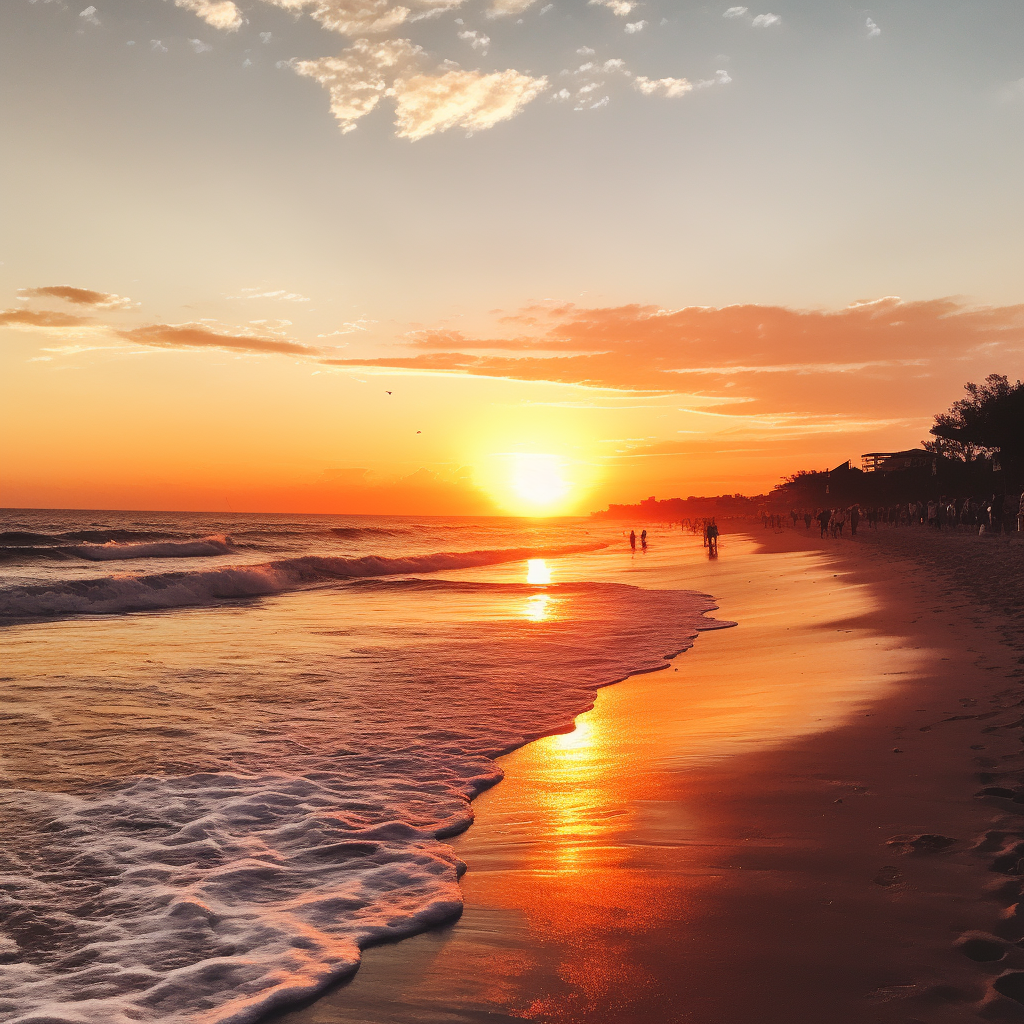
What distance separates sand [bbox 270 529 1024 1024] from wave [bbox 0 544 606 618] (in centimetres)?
1981

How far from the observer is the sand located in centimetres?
320

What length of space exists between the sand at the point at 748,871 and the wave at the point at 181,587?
1981 cm

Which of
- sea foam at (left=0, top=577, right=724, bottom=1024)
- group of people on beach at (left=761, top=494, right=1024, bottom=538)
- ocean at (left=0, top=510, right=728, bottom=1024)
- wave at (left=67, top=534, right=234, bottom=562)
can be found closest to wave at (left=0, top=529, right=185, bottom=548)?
wave at (left=67, top=534, right=234, bottom=562)

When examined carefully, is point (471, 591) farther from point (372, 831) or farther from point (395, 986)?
point (395, 986)

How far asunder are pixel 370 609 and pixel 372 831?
1559 cm

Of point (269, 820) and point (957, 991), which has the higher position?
point (957, 991)

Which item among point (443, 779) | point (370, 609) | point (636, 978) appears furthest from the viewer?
point (370, 609)

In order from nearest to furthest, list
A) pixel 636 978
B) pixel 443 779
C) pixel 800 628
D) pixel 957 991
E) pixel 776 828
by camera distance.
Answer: pixel 957 991 → pixel 636 978 → pixel 776 828 → pixel 443 779 → pixel 800 628

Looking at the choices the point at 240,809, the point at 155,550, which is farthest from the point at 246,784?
the point at 155,550

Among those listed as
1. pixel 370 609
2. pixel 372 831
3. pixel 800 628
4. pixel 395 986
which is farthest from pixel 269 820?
pixel 370 609

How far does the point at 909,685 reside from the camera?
27.0ft

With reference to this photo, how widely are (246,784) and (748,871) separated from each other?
439cm

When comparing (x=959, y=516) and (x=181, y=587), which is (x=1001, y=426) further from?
(x=181, y=587)

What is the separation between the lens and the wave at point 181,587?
21906mm
